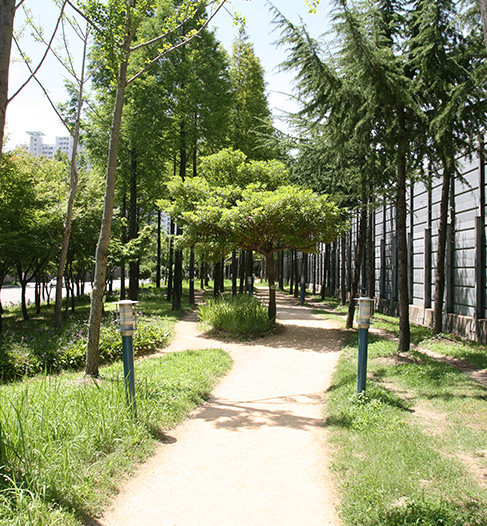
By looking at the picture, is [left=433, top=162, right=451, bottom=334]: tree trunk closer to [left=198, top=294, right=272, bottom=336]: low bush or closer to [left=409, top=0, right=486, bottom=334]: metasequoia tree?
[left=409, top=0, right=486, bottom=334]: metasequoia tree

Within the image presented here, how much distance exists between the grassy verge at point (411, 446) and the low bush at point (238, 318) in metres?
4.79

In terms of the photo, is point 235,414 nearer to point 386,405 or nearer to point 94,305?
point 386,405

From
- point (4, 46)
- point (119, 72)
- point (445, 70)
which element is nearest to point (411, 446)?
point (4, 46)

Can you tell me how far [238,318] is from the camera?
12.2 m

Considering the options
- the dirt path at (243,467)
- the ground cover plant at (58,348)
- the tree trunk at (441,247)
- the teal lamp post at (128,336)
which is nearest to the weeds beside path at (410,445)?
the dirt path at (243,467)

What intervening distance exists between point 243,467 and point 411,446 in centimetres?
162

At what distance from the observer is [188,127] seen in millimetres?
17688

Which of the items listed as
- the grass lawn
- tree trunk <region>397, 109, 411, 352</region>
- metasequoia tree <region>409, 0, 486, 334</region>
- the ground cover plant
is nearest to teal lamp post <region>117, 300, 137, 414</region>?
the grass lawn

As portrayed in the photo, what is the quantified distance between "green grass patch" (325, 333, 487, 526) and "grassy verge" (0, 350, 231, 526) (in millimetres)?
1919

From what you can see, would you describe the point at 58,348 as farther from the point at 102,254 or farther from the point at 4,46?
the point at 4,46

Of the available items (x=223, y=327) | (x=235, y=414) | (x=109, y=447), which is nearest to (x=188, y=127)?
(x=223, y=327)

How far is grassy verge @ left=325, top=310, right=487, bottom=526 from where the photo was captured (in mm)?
3043

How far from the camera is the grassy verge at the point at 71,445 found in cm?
297

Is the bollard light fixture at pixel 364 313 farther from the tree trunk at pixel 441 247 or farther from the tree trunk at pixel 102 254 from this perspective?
the tree trunk at pixel 441 247
